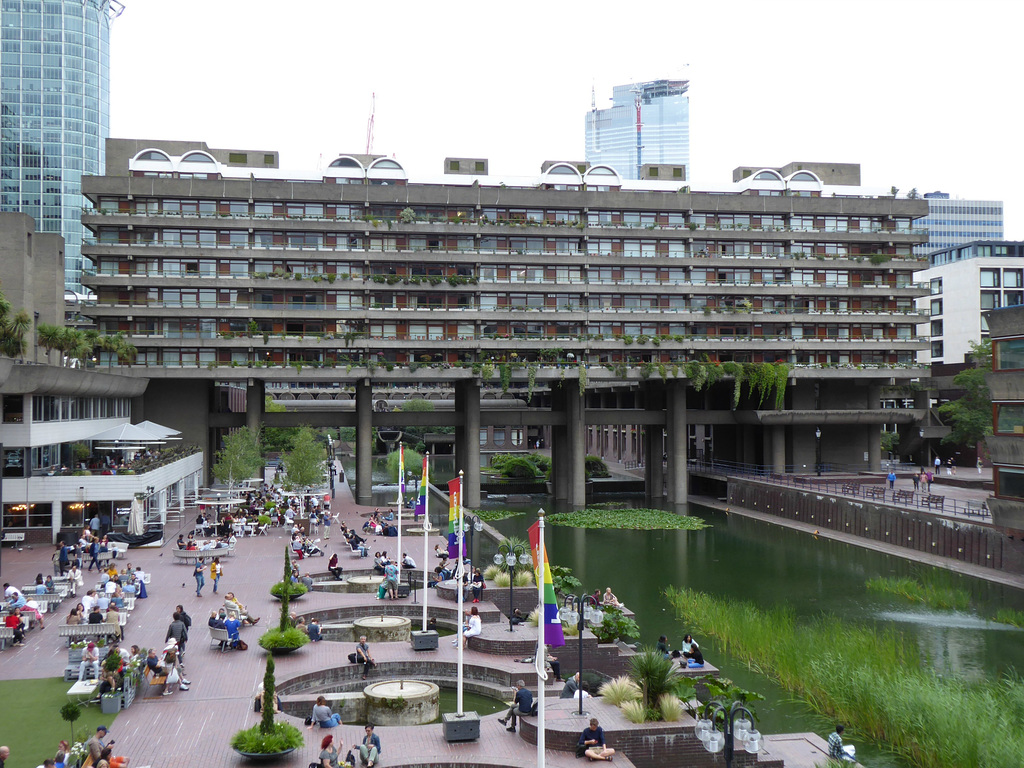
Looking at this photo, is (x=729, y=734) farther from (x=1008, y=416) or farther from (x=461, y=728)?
(x=1008, y=416)

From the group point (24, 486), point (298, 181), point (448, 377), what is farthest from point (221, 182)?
point (24, 486)

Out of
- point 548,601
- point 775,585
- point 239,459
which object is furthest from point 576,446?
point 548,601

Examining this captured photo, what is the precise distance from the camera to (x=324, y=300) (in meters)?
72.5

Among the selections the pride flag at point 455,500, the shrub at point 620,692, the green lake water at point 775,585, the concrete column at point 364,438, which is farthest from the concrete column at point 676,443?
the shrub at point 620,692

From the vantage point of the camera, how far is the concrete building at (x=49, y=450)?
46.5 metres

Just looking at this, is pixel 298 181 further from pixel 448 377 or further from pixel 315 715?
pixel 315 715

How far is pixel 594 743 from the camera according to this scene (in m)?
21.0

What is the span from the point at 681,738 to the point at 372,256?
183ft

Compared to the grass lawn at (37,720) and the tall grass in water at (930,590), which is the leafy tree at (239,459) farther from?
the tall grass in water at (930,590)

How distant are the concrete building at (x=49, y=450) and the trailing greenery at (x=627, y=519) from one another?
27665 mm

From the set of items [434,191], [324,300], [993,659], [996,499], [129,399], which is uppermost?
[434,191]

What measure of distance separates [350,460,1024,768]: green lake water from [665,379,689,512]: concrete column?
8.57 meters

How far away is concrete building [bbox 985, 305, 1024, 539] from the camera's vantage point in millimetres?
41219

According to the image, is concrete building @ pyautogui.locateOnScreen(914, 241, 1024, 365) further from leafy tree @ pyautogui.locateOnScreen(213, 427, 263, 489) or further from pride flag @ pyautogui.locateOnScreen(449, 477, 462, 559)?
pride flag @ pyautogui.locateOnScreen(449, 477, 462, 559)
